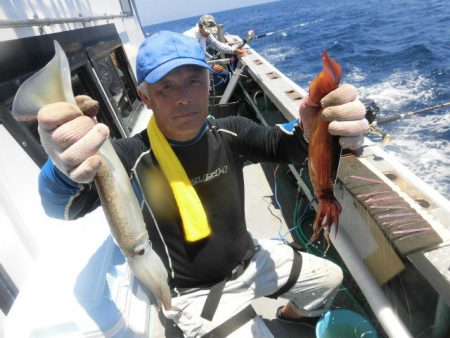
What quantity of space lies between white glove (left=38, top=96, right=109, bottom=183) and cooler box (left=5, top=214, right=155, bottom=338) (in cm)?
76

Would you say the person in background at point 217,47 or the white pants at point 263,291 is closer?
the white pants at point 263,291

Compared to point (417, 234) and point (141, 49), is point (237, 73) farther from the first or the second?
point (417, 234)

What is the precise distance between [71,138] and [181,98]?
0.83m

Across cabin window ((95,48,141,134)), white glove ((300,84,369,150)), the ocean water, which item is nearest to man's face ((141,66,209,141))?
white glove ((300,84,369,150))

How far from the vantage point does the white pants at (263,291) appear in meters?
2.23

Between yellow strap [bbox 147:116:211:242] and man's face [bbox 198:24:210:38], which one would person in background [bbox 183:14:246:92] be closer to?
man's face [bbox 198:24:210:38]

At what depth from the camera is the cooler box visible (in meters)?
1.61

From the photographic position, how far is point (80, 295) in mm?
1675

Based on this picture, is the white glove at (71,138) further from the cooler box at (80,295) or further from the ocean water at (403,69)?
the ocean water at (403,69)

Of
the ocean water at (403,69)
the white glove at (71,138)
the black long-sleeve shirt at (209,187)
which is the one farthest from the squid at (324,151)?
the ocean water at (403,69)

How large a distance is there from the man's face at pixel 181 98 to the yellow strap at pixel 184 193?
0.17 metres

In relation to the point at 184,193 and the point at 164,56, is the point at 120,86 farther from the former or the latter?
the point at 184,193

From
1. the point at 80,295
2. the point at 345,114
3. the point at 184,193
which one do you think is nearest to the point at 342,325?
the point at 184,193

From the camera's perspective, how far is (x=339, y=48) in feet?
57.7
